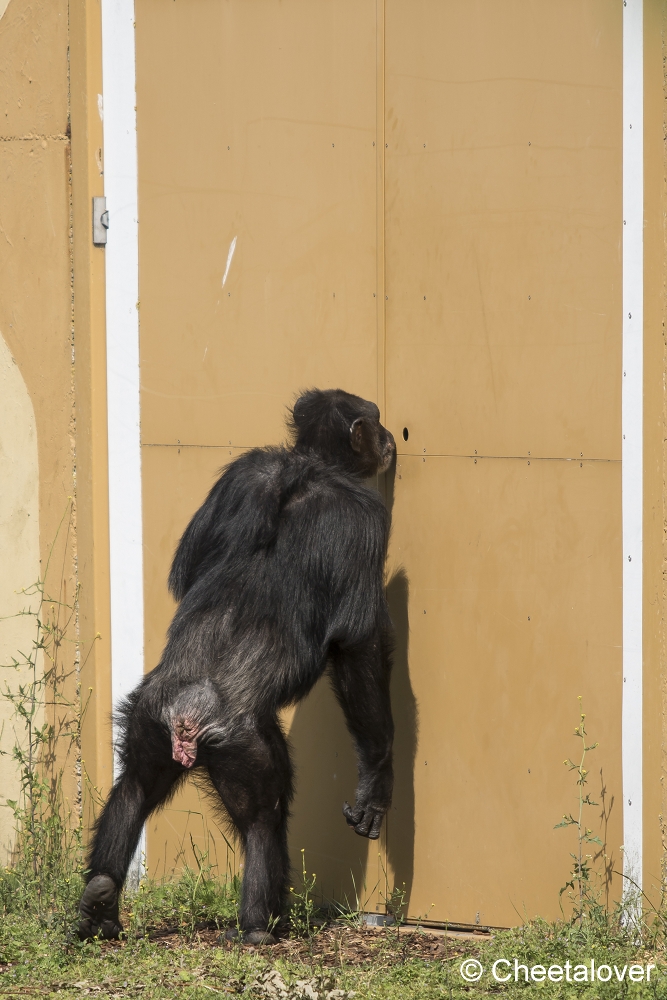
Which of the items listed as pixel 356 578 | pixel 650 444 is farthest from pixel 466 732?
pixel 650 444

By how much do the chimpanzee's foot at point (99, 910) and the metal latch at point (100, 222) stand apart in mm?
2717

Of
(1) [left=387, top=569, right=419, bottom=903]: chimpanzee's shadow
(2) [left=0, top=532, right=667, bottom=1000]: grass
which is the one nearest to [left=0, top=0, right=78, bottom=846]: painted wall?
(2) [left=0, top=532, right=667, bottom=1000]: grass

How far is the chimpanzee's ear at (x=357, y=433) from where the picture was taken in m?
4.65

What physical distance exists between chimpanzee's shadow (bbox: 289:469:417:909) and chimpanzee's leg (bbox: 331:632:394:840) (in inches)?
10.3

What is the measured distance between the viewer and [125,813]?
4.41 metres

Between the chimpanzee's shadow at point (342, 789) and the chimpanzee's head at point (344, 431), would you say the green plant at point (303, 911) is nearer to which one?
the chimpanzee's shadow at point (342, 789)

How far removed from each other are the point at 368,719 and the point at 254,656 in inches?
22.9

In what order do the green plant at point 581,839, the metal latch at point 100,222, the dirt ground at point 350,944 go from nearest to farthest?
the dirt ground at point 350,944
the green plant at point 581,839
the metal latch at point 100,222

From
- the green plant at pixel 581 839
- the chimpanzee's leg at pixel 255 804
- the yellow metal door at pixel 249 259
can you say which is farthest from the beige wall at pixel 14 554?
the green plant at pixel 581 839

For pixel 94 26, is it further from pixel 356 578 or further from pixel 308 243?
pixel 356 578

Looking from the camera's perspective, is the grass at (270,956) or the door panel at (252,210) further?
the door panel at (252,210)

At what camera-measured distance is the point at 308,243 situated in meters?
5.00

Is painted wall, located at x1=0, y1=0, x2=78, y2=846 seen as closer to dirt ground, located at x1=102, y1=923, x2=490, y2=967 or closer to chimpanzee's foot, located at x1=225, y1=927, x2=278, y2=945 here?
dirt ground, located at x1=102, y1=923, x2=490, y2=967

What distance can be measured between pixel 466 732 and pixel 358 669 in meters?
0.62
